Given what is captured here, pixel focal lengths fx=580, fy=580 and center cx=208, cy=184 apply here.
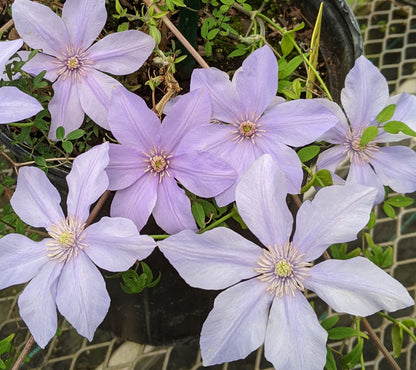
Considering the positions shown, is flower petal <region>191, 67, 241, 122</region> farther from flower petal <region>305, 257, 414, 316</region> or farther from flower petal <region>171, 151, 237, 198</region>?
flower petal <region>305, 257, 414, 316</region>

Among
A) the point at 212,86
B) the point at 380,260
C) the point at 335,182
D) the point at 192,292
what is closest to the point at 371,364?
the point at 192,292

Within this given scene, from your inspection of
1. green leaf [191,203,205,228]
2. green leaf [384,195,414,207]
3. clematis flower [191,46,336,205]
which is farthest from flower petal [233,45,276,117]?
green leaf [384,195,414,207]

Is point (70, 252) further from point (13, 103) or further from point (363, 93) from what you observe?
point (363, 93)

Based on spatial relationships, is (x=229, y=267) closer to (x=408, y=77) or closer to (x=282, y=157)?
(x=282, y=157)

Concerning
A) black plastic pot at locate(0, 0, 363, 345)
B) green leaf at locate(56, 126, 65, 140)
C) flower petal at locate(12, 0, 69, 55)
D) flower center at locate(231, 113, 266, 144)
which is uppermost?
flower petal at locate(12, 0, 69, 55)

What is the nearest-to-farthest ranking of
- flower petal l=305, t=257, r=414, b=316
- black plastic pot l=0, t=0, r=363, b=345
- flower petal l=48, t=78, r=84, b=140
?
flower petal l=305, t=257, r=414, b=316 → flower petal l=48, t=78, r=84, b=140 → black plastic pot l=0, t=0, r=363, b=345

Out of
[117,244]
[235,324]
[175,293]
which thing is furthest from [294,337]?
[175,293]

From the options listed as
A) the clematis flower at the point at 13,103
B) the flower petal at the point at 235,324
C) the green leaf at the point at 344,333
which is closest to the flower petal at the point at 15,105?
the clematis flower at the point at 13,103

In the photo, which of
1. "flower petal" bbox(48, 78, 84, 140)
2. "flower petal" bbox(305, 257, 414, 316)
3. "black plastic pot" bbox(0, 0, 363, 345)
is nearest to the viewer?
"flower petal" bbox(305, 257, 414, 316)
